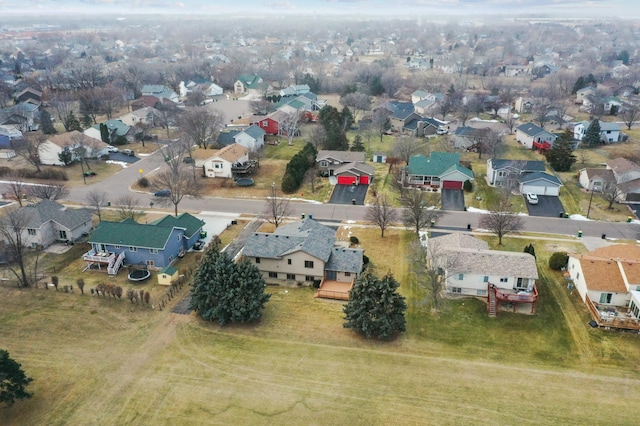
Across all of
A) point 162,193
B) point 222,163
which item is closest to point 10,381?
point 162,193

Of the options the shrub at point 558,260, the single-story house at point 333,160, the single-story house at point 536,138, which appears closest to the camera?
the shrub at point 558,260

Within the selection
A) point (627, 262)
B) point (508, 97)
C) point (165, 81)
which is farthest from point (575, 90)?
point (165, 81)

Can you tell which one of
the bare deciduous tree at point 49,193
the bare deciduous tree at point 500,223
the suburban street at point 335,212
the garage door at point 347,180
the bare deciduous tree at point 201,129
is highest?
the bare deciduous tree at point 201,129

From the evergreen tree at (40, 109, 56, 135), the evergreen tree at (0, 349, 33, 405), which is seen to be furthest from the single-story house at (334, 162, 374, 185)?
the evergreen tree at (40, 109, 56, 135)

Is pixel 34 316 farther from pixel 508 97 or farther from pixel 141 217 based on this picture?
pixel 508 97

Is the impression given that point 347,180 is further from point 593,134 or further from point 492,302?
point 593,134

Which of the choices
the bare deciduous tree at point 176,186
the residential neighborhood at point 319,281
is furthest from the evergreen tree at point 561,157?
the bare deciduous tree at point 176,186

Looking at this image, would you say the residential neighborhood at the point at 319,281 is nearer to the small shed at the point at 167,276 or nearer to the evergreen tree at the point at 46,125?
the small shed at the point at 167,276

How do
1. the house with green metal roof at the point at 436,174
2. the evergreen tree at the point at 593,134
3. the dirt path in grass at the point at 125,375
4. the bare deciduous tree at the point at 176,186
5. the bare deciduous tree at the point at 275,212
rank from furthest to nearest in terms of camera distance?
the evergreen tree at the point at 593,134
the house with green metal roof at the point at 436,174
the bare deciduous tree at the point at 176,186
the bare deciduous tree at the point at 275,212
the dirt path in grass at the point at 125,375
